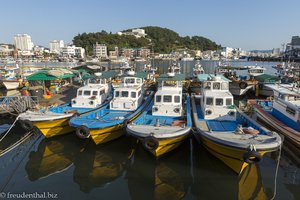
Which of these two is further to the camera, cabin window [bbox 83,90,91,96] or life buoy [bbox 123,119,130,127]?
cabin window [bbox 83,90,91,96]

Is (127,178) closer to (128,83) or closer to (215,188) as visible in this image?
(215,188)

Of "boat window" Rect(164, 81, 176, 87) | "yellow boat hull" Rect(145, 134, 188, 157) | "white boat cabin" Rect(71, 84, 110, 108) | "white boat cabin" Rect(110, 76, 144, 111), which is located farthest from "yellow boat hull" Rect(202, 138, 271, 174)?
"white boat cabin" Rect(71, 84, 110, 108)

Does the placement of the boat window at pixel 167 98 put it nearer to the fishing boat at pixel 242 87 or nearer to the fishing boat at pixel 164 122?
the fishing boat at pixel 164 122

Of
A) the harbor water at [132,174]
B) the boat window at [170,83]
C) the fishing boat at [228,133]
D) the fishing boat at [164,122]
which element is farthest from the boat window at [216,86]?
the harbor water at [132,174]

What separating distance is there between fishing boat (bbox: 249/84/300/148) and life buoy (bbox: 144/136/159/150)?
27.9 feet

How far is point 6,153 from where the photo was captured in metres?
14.9

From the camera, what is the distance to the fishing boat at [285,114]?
543 inches

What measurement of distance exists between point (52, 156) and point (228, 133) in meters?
11.2

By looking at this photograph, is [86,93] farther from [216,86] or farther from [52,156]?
[216,86]

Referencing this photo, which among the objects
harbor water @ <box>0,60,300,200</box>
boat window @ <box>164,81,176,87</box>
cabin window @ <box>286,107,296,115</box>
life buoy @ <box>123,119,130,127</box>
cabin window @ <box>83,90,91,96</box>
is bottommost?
harbor water @ <box>0,60,300,200</box>

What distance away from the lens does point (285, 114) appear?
50.7 ft

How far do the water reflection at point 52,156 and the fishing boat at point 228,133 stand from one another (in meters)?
8.45

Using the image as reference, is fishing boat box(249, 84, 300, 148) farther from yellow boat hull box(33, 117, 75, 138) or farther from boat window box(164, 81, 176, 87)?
yellow boat hull box(33, 117, 75, 138)

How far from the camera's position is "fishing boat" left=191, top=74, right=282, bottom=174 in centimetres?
1046
